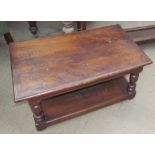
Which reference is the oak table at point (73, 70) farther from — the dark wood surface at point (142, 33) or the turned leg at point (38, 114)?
the dark wood surface at point (142, 33)

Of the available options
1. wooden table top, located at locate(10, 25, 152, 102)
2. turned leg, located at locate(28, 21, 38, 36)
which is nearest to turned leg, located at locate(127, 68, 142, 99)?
wooden table top, located at locate(10, 25, 152, 102)

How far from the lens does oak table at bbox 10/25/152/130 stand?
111 cm

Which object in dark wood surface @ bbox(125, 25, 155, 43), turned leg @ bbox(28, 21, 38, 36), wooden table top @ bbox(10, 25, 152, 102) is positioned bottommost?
dark wood surface @ bbox(125, 25, 155, 43)

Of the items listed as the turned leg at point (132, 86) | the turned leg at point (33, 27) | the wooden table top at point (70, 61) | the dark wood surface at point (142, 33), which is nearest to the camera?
the wooden table top at point (70, 61)

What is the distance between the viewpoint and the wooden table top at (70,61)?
3.60 ft

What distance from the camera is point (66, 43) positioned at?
1330 mm

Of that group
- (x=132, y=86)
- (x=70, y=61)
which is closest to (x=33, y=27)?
(x=70, y=61)

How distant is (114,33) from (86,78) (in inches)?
18.0

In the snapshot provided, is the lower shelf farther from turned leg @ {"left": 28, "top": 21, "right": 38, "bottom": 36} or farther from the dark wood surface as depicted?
turned leg @ {"left": 28, "top": 21, "right": 38, "bottom": 36}

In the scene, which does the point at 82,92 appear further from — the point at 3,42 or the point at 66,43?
the point at 3,42

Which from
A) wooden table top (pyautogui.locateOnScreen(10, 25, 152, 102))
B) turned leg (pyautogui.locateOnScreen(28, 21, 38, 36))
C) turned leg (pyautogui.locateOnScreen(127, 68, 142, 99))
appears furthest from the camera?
turned leg (pyautogui.locateOnScreen(28, 21, 38, 36))

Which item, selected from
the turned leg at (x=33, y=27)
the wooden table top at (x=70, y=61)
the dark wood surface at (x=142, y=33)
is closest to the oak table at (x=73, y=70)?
the wooden table top at (x=70, y=61)

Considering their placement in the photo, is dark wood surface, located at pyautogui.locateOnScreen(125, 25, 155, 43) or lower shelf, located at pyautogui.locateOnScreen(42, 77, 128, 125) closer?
lower shelf, located at pyautogui.locateOnScreen(42, 77, 128, 125)

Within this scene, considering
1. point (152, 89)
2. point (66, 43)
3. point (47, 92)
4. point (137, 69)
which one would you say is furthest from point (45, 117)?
point (152, 89)
